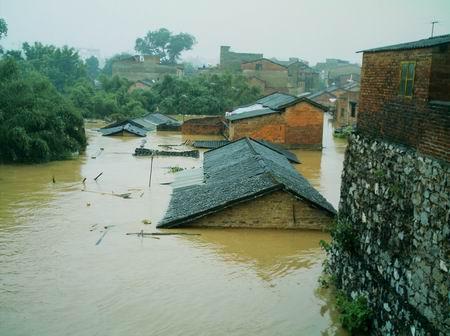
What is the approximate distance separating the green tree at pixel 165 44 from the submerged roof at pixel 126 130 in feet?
248

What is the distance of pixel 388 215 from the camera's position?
859cm

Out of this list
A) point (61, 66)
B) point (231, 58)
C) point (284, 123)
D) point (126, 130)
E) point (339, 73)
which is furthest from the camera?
point (339, 73)

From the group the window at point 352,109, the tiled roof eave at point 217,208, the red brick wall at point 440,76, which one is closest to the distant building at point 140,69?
the window at point 352,109

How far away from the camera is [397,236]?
819 centimetres

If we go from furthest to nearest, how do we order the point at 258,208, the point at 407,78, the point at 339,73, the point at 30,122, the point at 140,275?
the point at 339,73, the point at 30,122, the point at 258,208, the point at 140,275, the point at 407,78

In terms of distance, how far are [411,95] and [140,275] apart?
25.8ft

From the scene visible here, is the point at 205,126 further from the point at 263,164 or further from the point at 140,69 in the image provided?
the point at 140,69

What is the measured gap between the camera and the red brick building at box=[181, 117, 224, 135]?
1672 inches

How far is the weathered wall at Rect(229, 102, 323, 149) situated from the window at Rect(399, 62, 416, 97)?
24.8 meters

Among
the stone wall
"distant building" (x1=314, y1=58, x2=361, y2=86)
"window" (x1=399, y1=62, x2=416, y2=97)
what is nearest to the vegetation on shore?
the stone wall

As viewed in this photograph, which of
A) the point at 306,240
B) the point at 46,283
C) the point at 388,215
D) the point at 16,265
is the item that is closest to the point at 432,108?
the point at 388,215

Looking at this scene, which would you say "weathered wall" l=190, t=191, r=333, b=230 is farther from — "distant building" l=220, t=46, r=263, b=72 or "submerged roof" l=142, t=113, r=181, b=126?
"distant building" l=220, t=46, r=263, b=72

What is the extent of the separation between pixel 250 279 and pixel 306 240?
3.30 m

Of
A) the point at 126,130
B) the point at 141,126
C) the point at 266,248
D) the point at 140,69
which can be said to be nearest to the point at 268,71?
the point at 140,69
